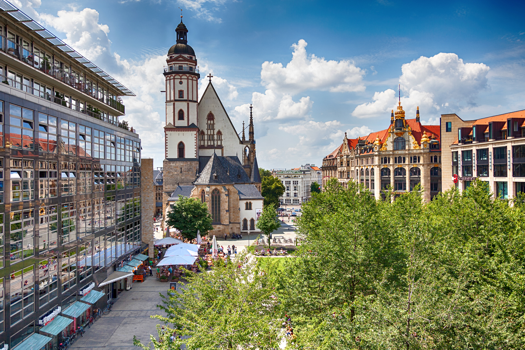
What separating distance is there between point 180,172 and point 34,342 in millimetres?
48140

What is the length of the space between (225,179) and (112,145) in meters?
28.2

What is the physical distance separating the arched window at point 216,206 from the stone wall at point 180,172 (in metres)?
9.33

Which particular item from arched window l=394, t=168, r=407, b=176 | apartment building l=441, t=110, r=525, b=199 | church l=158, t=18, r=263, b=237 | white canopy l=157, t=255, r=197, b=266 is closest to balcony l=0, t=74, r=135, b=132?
white canopy l=157, t=255, r=197, b=266

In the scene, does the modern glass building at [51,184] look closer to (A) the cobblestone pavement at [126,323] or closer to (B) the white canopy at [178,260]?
(A) the cobblestone pavement at [126,323]

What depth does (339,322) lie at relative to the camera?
12.7 m

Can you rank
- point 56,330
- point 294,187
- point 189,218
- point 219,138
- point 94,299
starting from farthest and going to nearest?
point 294,187 → point 219,138 → point 189,218 → point 94,299 → point 56,330

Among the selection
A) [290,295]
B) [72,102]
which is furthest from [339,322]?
[72,102]

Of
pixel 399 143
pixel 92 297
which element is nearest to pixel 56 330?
pixel 92 297

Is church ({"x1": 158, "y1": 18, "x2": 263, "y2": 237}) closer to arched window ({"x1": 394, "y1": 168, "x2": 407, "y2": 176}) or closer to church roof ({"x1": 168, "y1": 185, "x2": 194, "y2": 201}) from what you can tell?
church roof ({"x1": 168, "y1": 185, "x2": 194, "y2": 201})

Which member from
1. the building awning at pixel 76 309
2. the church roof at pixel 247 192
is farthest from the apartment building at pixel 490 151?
the building awning at pixel 76 309

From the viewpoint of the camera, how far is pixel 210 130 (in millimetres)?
68000

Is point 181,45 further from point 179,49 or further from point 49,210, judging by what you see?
point 49,210

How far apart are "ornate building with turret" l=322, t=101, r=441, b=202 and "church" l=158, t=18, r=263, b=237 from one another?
1572 centimetres

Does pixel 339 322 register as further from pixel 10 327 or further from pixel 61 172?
pixel 61 172
